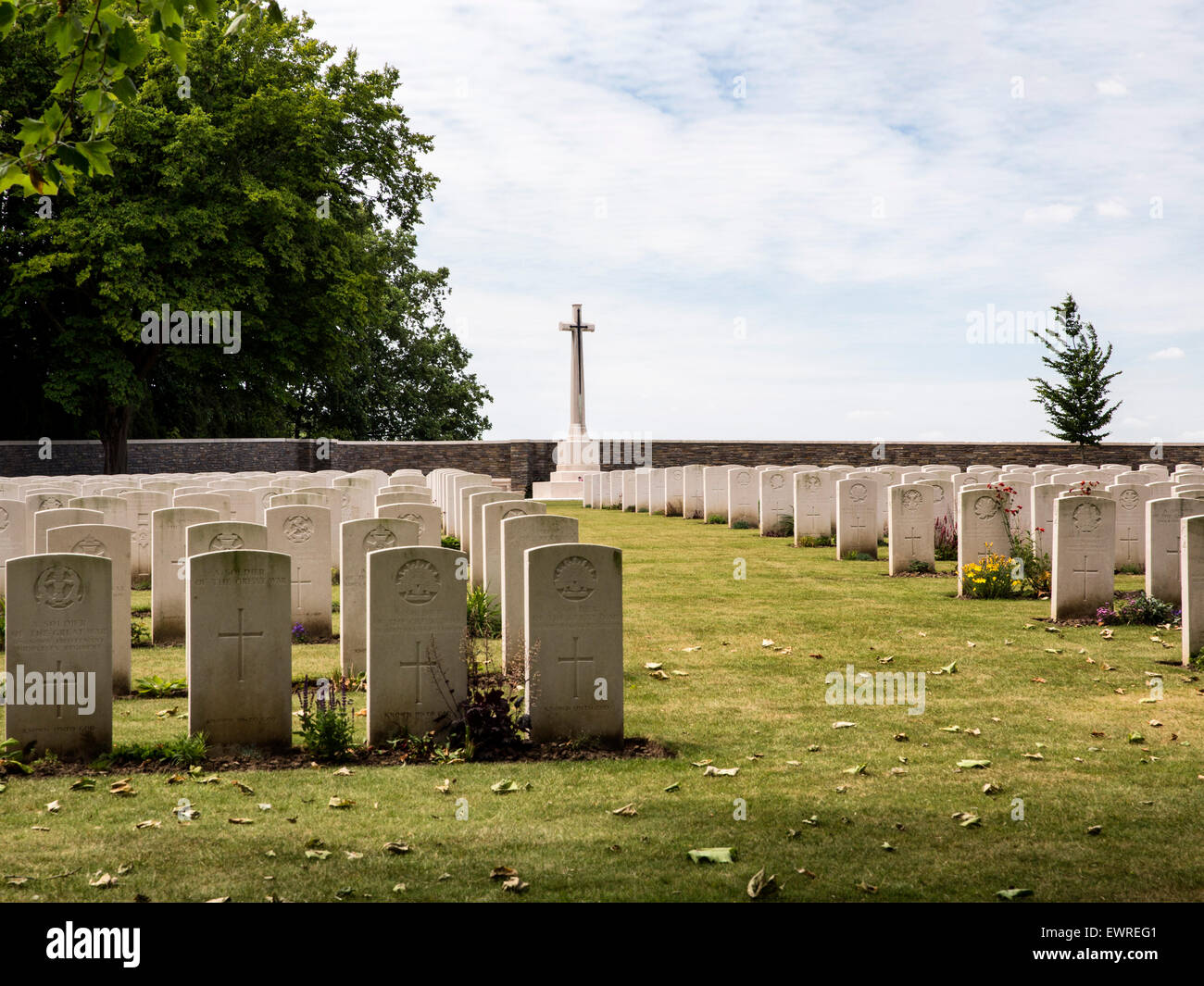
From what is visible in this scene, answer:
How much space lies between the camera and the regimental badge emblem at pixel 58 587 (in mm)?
6301

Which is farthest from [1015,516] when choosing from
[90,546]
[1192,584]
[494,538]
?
[90,546]

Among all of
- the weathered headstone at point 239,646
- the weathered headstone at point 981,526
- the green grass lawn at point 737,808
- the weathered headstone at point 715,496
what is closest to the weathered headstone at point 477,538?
the green grass lawn at point 737,808

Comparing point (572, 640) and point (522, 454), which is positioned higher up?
point (522, 454)

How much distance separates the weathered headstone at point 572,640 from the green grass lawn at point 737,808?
359mm

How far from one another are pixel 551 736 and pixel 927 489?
31.6 feet

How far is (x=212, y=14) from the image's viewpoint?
554cm

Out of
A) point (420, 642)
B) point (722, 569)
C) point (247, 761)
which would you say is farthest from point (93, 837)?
point (722, 569)

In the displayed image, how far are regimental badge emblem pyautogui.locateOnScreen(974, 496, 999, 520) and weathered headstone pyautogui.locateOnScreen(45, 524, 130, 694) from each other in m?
9.68

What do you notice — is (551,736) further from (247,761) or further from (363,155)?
(363,155)

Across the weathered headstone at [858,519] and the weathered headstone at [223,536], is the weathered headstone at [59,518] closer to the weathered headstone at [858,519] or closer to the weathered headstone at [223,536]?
the weathered headstone at [223,536]

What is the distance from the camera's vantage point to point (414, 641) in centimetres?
673

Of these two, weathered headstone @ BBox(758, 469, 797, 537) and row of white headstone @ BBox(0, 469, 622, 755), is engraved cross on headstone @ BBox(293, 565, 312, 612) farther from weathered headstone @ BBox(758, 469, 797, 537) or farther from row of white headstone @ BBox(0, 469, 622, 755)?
weathered headstone @ BBox(758, 469, 797, 537)

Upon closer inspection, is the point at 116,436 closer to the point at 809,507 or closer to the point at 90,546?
the point at 809,507

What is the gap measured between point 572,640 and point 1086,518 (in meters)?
6.91
